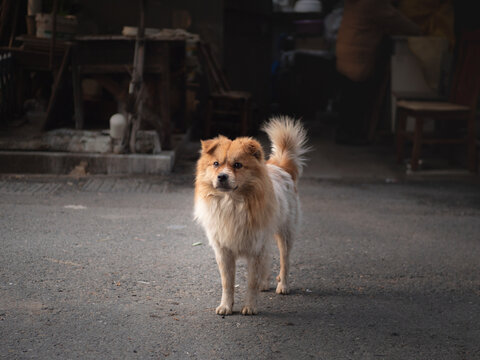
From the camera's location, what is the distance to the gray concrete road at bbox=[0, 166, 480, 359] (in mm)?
3340

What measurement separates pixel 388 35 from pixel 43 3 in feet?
19.5

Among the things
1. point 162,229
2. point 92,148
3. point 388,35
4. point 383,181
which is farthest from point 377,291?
point 388,35

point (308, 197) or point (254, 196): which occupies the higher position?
point (254, 196)

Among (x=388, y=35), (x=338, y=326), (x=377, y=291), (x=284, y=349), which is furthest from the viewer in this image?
(x=388, y=35)

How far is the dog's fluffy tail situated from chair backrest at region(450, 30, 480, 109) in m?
5.32

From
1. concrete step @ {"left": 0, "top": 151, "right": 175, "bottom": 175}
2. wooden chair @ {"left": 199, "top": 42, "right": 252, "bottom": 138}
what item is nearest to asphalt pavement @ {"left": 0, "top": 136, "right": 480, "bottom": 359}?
concrete step @ {"left": 0, "top": 151, "right": 175, "bottom": 175}

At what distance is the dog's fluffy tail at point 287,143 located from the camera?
4465 millimetres

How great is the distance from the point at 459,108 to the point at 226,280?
6043 mm

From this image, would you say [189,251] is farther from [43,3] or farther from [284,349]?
[43,3]

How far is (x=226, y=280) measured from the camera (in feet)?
→ 12.4

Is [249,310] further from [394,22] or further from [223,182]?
[394,22]

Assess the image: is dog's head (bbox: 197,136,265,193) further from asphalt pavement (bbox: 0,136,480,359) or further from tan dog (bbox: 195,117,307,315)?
asphalt pavement (bbox: 0,136,480,359)

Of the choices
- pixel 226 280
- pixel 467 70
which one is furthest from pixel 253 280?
pixel 467 70

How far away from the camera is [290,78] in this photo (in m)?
14.8
